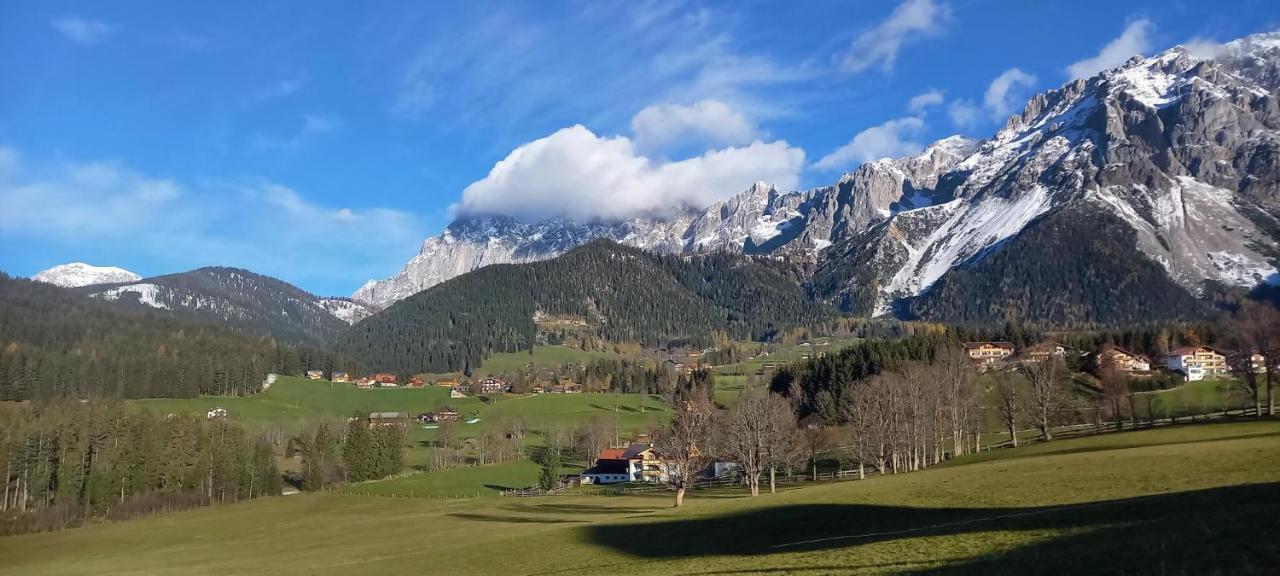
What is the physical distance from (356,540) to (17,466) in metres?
86.1

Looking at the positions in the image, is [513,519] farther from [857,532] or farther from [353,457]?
[353,457]

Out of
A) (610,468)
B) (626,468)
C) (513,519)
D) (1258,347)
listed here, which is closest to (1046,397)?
(1258,347)

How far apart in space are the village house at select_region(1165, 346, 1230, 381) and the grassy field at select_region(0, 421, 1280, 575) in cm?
9783

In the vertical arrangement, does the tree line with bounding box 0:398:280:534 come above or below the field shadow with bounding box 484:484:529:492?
above

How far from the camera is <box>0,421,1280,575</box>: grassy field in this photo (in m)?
24.2

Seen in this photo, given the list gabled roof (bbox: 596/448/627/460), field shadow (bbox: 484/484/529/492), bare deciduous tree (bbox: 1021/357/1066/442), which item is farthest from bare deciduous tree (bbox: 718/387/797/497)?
gabled roof (bbox: 596/448/627/460)

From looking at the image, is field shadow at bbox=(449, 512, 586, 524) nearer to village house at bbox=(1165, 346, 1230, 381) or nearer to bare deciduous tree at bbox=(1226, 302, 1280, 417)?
bare deciduous tree at bbox=(1226, 302, 1280, 417)

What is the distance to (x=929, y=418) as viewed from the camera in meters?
96.8

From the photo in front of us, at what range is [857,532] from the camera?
3947cm

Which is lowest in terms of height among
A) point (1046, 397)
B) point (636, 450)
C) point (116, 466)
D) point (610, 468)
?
point (610, 468)

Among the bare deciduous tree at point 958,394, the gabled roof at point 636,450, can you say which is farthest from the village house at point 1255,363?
the gabled roof at point 636,450

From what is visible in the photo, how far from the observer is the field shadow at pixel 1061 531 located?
68.2 ft

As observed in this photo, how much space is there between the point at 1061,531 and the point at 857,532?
12759 mm

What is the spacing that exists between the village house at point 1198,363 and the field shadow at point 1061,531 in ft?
491
